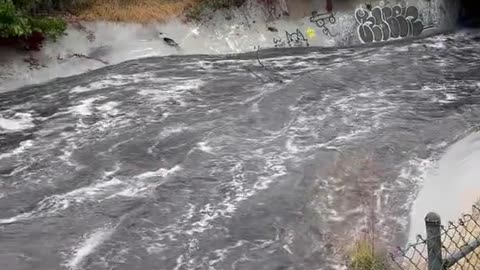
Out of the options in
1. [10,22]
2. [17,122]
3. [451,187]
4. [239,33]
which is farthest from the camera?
[239,33]

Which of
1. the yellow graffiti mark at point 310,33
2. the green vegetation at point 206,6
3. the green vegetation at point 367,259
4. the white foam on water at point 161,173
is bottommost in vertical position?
the green vegetation at point 367,259

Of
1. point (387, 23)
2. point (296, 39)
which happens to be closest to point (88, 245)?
point (296, 39)


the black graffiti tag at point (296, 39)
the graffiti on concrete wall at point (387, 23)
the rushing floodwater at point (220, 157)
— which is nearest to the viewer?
the rushing floodwater at point (220, 157)

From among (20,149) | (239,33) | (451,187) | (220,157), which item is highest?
(239,33)

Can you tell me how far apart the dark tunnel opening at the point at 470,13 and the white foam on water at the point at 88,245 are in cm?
2649

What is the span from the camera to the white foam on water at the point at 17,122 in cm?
1825

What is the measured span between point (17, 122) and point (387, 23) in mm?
18088

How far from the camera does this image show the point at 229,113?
63.1ft

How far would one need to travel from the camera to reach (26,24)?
22453mm

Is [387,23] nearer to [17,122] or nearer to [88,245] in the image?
[17,122]

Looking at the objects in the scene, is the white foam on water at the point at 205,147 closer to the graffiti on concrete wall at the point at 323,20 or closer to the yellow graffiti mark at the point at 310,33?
the yellow graffiti mark at the point at 310,33

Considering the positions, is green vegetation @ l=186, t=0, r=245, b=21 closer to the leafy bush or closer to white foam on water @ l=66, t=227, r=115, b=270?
the leafy bush

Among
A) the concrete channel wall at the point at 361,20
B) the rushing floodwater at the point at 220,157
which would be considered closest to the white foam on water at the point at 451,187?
the rushing floodwater at the point at 220,157

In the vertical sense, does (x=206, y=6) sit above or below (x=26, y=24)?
below
